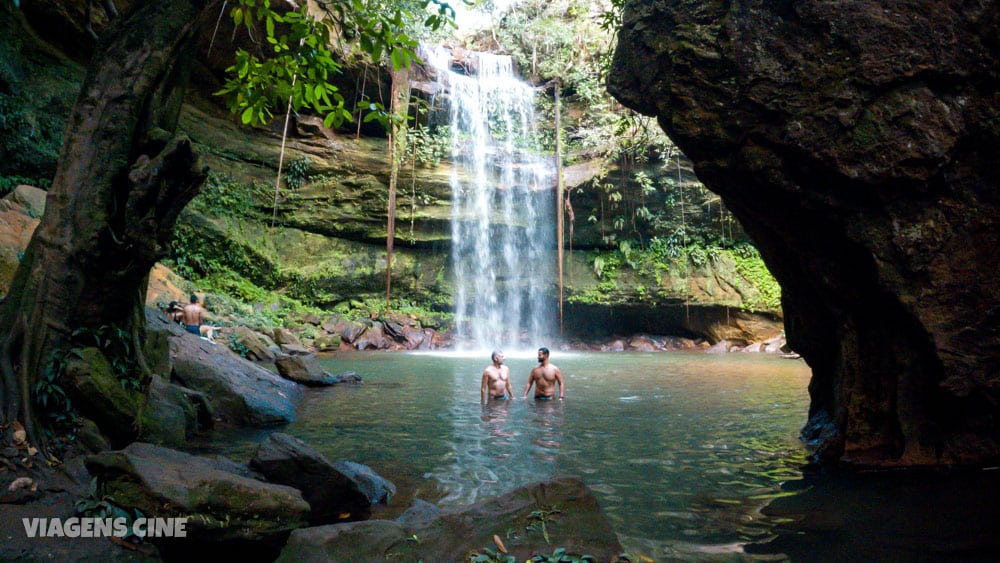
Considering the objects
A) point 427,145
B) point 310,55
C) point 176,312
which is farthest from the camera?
point 427,145

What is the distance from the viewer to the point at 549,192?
21.8 m

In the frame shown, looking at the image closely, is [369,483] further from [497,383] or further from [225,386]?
[497,383]

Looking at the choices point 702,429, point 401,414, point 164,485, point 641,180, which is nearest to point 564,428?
Result: point 702,429

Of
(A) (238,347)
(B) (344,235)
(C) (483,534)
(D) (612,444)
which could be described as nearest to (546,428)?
(D) (612,444)

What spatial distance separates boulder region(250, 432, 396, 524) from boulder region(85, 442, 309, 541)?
561 mm

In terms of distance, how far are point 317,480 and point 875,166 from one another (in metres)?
4.63

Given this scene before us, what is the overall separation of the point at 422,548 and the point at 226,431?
4.55 metres

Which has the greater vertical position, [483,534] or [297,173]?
[297,173]

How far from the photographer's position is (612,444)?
5949mm

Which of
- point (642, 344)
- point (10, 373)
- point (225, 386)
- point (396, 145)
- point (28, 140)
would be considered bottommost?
point (642, 344)

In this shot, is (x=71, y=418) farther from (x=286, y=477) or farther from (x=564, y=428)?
(x=564, y=428)

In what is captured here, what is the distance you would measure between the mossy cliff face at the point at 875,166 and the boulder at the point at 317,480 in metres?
3.95

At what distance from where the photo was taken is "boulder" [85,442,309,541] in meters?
2.94

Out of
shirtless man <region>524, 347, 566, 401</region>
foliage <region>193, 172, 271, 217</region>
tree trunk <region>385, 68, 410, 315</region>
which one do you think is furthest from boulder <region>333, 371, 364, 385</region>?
foliage <region>193, 172, 271, 217</region>
